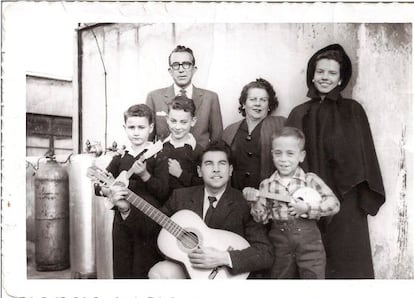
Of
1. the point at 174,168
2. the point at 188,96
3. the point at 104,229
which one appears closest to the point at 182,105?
the point at 188,96

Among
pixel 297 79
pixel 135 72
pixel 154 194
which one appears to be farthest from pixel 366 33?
pixel 154 194

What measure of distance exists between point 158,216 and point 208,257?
0.30 meters

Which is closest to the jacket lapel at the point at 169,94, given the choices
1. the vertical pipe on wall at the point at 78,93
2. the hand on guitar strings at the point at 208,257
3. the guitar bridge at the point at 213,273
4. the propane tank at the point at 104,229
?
the propane tank at the point at 104,229

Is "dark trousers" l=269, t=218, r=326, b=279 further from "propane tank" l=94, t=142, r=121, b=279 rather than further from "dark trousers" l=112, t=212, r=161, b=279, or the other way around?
"propane tank" l=94, t=142, r=121, b=279

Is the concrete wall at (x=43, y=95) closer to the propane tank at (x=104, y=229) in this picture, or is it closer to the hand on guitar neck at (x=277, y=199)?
the propane tank at (x=104, y=229)

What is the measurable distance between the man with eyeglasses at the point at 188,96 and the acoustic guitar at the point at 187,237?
0.34 m

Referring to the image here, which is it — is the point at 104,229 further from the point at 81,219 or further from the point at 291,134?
the point at 291,134

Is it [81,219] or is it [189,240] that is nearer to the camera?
[189,240]

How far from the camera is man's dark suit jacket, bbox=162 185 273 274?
2137 millimetres

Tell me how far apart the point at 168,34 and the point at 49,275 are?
4.19 feet

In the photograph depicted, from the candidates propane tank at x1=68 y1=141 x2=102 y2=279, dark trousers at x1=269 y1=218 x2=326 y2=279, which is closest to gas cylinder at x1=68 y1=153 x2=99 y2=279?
propane tank at x1=68 y1=141 x2=102 y2=279

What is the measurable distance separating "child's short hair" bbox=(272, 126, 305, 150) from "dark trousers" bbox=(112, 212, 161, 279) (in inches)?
29.3

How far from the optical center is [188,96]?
7.22 ft

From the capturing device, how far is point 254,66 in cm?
219
